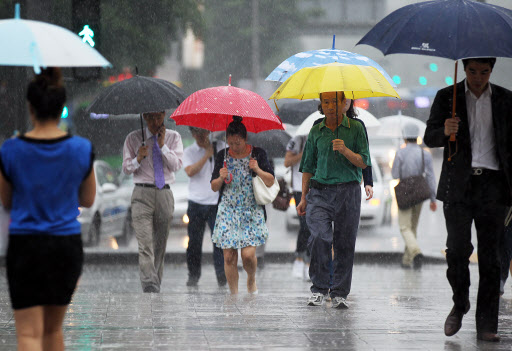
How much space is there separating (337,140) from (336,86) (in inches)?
18.0

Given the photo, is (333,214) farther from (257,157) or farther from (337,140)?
(257,157)

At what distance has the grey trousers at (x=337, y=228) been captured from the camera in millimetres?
7965

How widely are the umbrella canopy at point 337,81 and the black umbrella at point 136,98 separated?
142 centimetres

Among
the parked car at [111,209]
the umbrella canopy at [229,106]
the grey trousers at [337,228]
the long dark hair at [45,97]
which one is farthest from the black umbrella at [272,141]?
the long dark hair at [45,97]

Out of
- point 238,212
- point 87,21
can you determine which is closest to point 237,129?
point 238,212

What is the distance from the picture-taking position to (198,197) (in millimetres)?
11078

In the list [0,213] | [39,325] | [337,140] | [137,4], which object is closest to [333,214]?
[337,140]

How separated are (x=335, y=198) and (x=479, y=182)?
177cm

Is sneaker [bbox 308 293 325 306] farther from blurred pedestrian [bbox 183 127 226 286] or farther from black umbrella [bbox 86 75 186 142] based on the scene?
blurred pedestrian [bbox 183 127 226 286]

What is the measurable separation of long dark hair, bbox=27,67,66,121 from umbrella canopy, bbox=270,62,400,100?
3.28 metres

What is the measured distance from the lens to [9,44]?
15.7 feet

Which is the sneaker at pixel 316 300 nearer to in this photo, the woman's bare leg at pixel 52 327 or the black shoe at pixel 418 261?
the woman's bare leg at pixel 52 327

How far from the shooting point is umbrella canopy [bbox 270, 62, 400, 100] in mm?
7680

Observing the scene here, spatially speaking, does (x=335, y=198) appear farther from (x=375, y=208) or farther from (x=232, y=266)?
(x=375, y=208)
